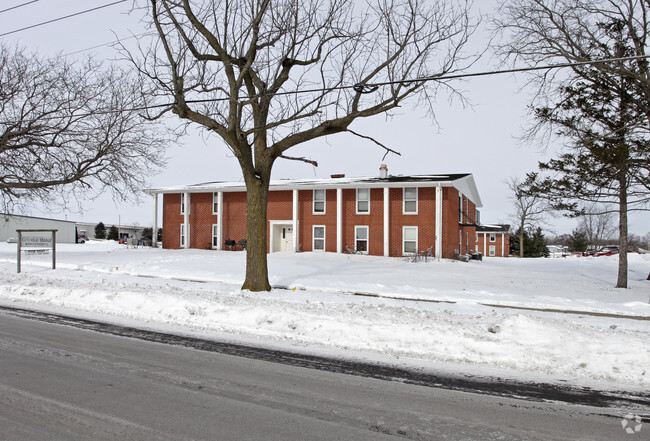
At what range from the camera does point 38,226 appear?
6144 cm

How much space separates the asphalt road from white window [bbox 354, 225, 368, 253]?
74.7 ft

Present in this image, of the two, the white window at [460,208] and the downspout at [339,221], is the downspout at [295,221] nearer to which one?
the downspout at [339,221]

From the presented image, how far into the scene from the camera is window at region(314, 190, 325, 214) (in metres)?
30.5

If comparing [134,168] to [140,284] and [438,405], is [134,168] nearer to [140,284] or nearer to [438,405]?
[140,284]

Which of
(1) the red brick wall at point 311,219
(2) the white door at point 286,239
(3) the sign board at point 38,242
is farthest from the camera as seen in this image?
(2) the white door at point 286,239

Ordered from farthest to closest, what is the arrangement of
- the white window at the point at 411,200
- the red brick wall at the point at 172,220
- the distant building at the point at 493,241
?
the distant building at the point at 493,241 < the red brick wall at the point at 172,220 < the white window at the point at 411,200

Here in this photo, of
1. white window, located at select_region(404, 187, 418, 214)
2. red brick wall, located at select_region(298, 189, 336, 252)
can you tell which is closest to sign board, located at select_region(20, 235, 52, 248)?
red brick wall, located at select_region(298, 189, 336, 252)

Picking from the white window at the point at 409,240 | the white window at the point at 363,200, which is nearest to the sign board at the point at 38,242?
the white window at the point at 363,200

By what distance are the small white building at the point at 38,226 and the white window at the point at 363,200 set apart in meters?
45.4

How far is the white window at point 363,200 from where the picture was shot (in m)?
29.4

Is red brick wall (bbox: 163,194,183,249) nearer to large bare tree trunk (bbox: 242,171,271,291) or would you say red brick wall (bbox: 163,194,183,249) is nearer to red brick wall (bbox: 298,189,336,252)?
red brick wall (bbox: 298,189,336,252)

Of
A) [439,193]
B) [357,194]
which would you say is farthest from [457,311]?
[357,194]

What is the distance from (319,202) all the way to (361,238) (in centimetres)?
379

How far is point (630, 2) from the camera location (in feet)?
49.4
